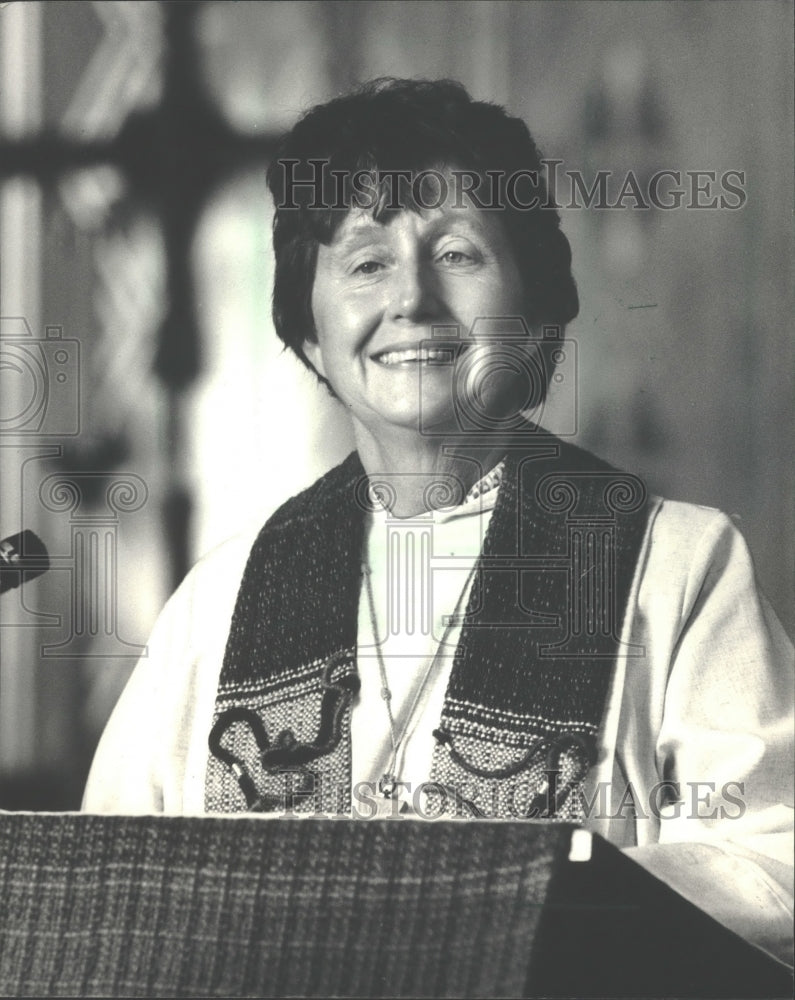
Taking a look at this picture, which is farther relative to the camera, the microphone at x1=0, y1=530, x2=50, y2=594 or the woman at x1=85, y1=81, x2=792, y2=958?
the microphone at x1=0, y1=530, x2=50, y2=594

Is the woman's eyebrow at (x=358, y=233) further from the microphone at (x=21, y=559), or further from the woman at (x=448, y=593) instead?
the microphone at (x=21, y=559)

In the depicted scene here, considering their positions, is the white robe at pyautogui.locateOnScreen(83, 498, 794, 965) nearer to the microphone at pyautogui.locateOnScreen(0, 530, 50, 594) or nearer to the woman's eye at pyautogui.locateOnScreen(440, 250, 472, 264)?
the microphone at pyautogui.locateOnScreen(0, 530, 50, 594)

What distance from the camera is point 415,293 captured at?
1.70 m

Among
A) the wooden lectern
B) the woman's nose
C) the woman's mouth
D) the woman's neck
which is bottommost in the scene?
the wooden lectern

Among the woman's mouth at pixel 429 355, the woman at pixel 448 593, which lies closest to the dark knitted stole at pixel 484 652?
the woman at pixel 448 593

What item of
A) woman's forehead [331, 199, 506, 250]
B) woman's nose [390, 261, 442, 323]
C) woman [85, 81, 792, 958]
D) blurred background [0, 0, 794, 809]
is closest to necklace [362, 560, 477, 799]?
woman [85, 81, 792, 958]

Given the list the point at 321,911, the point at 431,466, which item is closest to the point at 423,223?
the point at 431,466

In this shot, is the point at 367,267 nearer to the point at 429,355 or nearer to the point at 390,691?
the point at 429,355

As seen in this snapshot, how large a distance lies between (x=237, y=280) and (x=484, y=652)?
1.96 feet

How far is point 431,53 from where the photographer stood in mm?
1767

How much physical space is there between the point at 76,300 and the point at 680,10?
90 centimetres

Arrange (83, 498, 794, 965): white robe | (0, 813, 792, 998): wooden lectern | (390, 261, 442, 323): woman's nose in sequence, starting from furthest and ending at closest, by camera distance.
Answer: (390, 261, 442, 323): woman's nose < (83, 498, 794, 965): white robe < (0, 813, 792, 998): wooden lectern

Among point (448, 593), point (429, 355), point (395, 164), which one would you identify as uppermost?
point (395, 164)

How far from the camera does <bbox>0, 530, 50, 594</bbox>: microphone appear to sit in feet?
5.88
